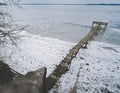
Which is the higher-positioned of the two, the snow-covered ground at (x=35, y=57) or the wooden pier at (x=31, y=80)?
the wooden pier at (x=31, y=80)

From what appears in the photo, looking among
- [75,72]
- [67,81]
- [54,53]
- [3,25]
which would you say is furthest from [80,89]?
[54,53]

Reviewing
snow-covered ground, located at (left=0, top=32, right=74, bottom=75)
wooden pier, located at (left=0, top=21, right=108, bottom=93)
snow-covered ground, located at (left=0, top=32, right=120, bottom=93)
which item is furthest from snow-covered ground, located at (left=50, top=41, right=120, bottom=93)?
snow-covered ground, located at (left=0, top=32, right=74, bottom=75)

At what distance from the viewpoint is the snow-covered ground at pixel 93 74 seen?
8.29 m

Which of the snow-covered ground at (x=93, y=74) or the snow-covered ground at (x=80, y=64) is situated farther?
the snow-covered ground at (x=80, y=64)

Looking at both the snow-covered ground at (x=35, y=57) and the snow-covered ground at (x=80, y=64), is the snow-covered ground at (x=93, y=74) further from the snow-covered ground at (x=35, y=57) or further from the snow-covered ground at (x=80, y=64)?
the snow-covered ground at (x=35, y=57)

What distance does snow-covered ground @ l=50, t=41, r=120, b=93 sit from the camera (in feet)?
27.2

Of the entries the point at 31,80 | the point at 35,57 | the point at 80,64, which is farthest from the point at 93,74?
the point at 31,80

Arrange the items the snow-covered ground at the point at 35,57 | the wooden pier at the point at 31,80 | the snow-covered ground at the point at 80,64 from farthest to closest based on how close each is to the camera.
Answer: the snow-covered ground at the point at 35,57 < the snow-covered ground at the point at 80,64 < the wooden pier at the point at 31,80

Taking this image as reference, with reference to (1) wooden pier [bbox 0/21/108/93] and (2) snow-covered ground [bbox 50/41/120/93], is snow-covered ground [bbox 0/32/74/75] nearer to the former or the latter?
(1) wooden pier [bbox 0/21/108/93]

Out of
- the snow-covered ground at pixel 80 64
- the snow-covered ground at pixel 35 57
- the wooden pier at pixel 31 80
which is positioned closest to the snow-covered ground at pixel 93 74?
the snow-covered ground at pixel 80 64

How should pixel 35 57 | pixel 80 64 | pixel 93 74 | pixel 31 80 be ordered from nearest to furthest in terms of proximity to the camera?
pixel 31 80 < pixel 93 74 < pixel 80 64 < pixel 35 57

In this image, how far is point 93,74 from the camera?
32.9 ft

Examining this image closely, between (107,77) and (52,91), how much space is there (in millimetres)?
3851

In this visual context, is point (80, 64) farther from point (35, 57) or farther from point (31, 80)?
point (31, 80)
